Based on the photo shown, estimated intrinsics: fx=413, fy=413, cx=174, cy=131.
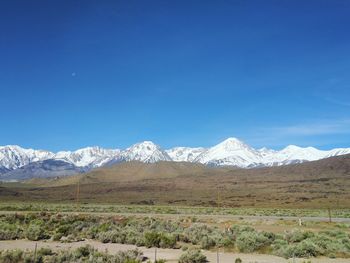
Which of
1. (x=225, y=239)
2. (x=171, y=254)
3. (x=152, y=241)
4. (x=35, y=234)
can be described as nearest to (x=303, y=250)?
(x=225, y=239)

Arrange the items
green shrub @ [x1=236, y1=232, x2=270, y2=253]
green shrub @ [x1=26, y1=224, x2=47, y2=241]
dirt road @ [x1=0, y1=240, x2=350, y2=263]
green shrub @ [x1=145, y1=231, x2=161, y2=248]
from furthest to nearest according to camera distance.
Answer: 1. green shrub @ [x1=26, y1=224, x2=47, y2=241]
2. green shrub @ [x1=145, y1=231, x2=161, y2=248]
3. green shrub @ [x1=236, y1=232, x2=270, y2=253]
4. dirt road @ [x1=0, y1=240, x2=350, y2=263]

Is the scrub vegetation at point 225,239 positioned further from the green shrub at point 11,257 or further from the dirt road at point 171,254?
the green shrub at point 11,257

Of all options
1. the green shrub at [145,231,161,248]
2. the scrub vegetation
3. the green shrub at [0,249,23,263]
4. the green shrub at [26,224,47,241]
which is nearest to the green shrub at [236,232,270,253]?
the scrub vegetation

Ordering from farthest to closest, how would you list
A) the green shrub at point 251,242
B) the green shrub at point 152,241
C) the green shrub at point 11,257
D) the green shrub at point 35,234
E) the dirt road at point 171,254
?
1. the green shrub at point 35,234
2. the green shrub at point 152,241
3. the green shrub at point 251,242
4. the dirt road at point 171,254
5. the green shrub at point 11,257

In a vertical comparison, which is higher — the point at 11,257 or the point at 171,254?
the point at 11,257

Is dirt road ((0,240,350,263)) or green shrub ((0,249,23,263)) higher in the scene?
green shrub ((0,249,23,263))

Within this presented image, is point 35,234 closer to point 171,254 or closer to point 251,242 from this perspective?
→ point 171,254

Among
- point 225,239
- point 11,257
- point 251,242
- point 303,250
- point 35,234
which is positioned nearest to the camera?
point 11,257

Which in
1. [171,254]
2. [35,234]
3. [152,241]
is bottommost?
[171,254]

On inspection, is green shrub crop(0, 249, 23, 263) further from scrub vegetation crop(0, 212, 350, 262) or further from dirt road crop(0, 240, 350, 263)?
dirt road crop(0, 240, 350, 263)

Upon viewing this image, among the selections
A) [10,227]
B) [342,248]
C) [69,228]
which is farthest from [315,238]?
[10,227]

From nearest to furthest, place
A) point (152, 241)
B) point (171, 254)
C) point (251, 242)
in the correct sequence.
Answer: point (171, 254) → point (251, 242) → point (152, 241)

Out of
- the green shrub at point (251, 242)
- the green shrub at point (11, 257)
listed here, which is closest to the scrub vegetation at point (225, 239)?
the green shrub at point (251, 242)

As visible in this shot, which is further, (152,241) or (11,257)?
(152,241)
